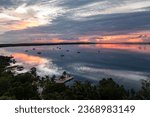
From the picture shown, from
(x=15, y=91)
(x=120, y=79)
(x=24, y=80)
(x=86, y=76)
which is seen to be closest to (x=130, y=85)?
(x=120, y=79)

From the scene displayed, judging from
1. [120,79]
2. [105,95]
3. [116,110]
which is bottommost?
[120,79]

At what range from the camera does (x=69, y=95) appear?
30.3 m

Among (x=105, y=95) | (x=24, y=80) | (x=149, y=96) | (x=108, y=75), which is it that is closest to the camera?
(x=149, y=96)

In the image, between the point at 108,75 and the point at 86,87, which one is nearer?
the point at 86,87

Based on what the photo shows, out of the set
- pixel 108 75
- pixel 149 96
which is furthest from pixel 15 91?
pixel 108 75

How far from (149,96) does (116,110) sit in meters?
22.5

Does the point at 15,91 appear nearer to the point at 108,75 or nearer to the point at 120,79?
the point at 120,79

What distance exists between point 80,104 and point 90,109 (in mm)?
206

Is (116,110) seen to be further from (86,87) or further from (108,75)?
(108,75)

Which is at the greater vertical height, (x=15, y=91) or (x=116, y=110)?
A: (x=116, y=110)

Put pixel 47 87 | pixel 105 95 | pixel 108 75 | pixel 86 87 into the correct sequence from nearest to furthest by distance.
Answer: pixel 105 95
pixel 86 87
pixel 47 87
pixel 108 75

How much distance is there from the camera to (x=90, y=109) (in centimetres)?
489

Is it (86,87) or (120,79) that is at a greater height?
(86,87)

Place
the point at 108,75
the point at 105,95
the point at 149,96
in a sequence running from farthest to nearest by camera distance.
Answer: the point at 108,75 < the point at 105,95 < the point at 149,96
